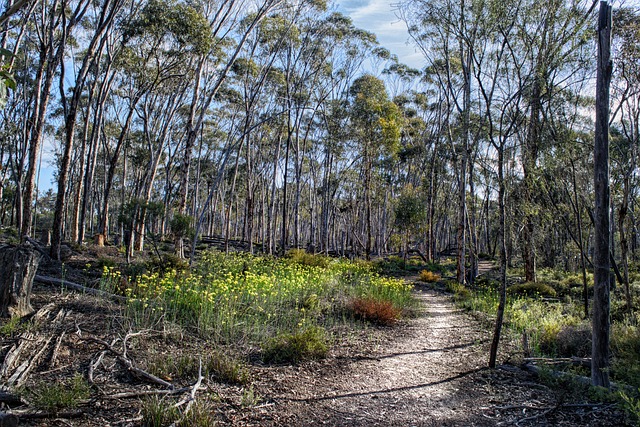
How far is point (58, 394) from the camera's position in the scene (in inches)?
127

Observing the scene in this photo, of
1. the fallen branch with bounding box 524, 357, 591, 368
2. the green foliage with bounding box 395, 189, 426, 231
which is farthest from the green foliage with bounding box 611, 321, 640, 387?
the green foliage with bounding box 395, 189, 426, 231

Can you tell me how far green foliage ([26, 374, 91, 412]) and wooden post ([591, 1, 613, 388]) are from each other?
4851mm

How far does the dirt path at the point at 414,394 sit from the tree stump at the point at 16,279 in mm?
3377

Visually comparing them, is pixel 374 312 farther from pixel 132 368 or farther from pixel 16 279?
pixel 16 279

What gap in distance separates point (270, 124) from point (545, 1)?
2297cm

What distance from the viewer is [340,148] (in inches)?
1066

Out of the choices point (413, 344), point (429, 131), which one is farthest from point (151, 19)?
point (429, 131)

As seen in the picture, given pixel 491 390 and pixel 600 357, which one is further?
pixel 491 390

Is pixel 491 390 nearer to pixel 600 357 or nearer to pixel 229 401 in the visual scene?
pixel 600 357

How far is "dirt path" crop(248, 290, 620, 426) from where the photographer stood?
3746 mm

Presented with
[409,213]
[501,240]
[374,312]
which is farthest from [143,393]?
[409,213]

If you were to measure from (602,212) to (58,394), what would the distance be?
5.28 m

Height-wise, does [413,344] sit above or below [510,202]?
below

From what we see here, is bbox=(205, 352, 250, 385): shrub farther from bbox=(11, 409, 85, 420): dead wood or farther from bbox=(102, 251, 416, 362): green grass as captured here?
bbox=(11, 409, 85, 420): dead wood
